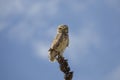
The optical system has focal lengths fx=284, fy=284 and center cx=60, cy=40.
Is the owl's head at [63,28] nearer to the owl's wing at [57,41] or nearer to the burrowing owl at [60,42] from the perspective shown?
the burrowing owl at [60,42]

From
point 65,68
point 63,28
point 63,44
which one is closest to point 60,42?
point 63,44

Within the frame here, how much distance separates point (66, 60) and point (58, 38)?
15.8 ft

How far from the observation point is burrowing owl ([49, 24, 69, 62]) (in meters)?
11.5

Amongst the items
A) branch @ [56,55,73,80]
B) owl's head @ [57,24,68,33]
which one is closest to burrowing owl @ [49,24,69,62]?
owl's head @ [57,24,68,33]

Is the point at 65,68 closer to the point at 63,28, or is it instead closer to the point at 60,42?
the point at 60,42

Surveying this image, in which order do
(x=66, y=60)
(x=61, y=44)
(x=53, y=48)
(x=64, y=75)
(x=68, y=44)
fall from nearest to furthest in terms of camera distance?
(x=64, y=75) < (x=66, y=60) < (x=53, y=48) < (x=61, y=44) < (x=68, y=44)

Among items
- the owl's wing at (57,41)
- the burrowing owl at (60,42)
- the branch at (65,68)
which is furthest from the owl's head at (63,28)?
the branch at (65,68)

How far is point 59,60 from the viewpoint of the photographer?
30.9 ft

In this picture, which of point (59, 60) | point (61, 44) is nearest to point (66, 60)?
point (59, 60)

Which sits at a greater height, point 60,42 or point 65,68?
point 60,42

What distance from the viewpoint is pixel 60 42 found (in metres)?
13.4

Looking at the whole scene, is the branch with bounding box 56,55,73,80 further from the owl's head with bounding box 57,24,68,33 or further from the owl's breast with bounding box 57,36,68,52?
the owl's head with bounding box 57,24,68,33

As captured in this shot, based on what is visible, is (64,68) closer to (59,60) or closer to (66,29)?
(59,60)

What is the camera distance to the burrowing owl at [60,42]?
11503 millimetres
